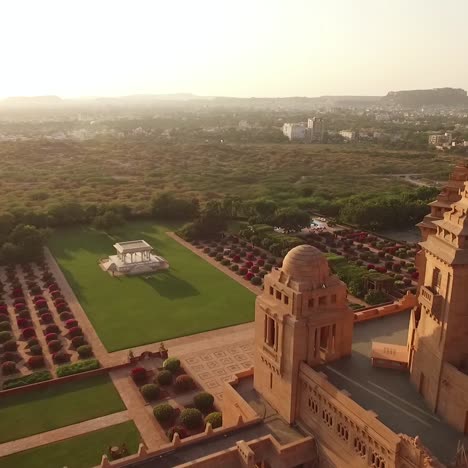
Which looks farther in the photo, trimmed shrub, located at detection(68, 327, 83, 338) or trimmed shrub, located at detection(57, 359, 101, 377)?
trimmed shrub, located at detection(68, 327, 83, 338)

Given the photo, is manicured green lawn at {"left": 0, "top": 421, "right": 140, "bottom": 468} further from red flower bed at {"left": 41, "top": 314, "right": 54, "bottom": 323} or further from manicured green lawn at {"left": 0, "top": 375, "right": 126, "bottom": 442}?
red flower bed at {"left": 41, "top": 314, "right": 54, "bottom": 323}

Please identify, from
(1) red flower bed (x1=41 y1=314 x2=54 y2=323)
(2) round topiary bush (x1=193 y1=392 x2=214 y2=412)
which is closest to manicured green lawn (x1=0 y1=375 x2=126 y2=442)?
(2) round topiary bush (x1=193 y1=392 x2=214 y2=412)

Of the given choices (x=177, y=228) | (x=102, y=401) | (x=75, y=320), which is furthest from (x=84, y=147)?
(x=102, y=401)

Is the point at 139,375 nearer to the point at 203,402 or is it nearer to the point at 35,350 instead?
the point at 203,402

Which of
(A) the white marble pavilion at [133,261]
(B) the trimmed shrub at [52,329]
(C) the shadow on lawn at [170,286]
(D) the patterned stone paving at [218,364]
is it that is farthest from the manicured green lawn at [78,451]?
(A) the white marble pavilion at [133,261]

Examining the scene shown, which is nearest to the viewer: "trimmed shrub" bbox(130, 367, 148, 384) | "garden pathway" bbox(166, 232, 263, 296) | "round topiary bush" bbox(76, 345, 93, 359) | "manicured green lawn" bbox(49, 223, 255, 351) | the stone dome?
the stone dome

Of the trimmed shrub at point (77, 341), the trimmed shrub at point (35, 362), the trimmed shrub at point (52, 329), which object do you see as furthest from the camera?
the trimmed shrub at point (52, 329)

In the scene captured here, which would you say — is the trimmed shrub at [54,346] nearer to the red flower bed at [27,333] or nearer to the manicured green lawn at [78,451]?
the red flower bed at [27,333]
